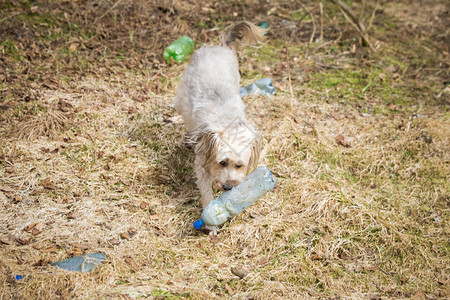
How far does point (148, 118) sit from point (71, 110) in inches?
40.3

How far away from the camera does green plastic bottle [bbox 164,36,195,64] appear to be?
24.2 ft

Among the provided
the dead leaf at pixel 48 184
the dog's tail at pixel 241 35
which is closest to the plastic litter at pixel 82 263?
the dead leaf at pixel 48 184

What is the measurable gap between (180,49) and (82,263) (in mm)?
4734

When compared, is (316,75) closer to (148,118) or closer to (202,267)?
(148,118)

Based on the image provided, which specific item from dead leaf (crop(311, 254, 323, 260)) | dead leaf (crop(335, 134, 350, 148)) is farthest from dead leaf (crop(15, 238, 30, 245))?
dead leaf (crop(335, 134, 350, 148))

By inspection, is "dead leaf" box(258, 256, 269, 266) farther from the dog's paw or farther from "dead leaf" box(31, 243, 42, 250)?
"dead leaf" box(31, 243, 42, 250)

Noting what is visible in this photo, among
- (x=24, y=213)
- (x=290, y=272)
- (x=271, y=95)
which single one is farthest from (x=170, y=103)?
(x=290, y=272)

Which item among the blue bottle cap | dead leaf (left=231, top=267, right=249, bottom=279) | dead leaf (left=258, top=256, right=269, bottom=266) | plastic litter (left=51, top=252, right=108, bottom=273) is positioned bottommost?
dead leaf (left=258, top=256, right=269, bottom=266)

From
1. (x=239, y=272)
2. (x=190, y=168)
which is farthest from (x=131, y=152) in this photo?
(x=239, y=272)

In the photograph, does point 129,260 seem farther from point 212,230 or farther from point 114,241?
point 212,230

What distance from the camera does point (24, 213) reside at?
414 centimetres

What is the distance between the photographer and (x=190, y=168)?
5.27m

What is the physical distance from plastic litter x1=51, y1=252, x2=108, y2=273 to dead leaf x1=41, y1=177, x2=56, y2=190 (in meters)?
1.08

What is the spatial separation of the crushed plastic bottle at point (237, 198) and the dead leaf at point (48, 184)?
5.25 feet
